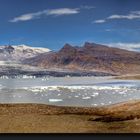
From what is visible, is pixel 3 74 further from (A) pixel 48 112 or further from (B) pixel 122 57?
(B) pixel 122 57

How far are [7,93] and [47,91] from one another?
1.44ft

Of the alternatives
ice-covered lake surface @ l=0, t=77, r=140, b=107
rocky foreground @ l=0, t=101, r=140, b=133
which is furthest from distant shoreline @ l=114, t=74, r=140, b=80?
rocky foreground @ l=0, t=101, r=140, b=133

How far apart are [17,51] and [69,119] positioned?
940 millimetres

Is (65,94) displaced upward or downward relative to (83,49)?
downward

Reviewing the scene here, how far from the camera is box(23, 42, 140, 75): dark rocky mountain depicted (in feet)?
→ 21.3

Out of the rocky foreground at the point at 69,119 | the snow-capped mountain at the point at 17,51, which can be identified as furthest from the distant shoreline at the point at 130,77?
the snow-capped mountain at the point at 17,51

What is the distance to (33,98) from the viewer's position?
6.34 m

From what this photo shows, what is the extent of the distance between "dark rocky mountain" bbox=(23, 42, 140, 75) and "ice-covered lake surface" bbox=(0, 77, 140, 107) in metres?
0.14

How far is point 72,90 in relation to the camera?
21.3ft

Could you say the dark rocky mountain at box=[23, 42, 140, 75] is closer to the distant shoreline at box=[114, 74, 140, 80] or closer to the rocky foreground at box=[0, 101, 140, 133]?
the distant shoreline at box=[114, 74, 140, 80]

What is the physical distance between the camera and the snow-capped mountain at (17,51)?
21.0ft

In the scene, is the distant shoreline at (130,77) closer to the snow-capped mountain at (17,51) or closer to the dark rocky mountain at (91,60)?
the dark rocky mountain at (91,60)

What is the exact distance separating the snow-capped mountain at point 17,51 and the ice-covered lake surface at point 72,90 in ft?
0.82

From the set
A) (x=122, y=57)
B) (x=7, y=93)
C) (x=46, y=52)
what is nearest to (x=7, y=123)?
(x=7, y=93)
